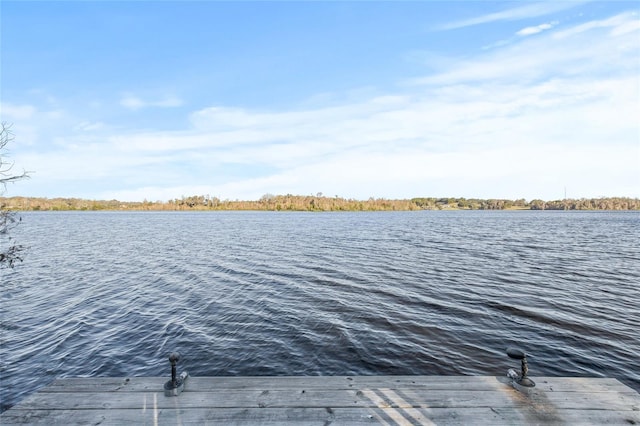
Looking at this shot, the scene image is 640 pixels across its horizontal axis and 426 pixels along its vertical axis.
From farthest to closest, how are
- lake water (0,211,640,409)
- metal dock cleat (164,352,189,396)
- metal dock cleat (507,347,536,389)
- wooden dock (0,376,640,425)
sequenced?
1. lake water (0,211,640,409)
2. metal dock cleat (507,347,536,389)
3. metal dock cleat (164,352,189,396)
4. wooden dock (0,376,640,425)

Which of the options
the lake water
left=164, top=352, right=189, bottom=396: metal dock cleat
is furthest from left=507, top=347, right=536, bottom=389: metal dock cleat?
left=164, top=352, right=189, bottom=396: metal dock cleat

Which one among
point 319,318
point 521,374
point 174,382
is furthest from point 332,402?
point 319,318

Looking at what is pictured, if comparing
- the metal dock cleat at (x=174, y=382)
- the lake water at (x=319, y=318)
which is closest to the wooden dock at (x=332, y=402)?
the metal dock cleat at (x=174, y=382)

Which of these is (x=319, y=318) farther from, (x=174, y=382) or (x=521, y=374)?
(x=521, y=374)

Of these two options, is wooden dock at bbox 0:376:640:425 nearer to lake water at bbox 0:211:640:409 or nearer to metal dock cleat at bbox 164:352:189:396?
metal dock cleat at bbox 164:352:189:396

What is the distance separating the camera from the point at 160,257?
2689cm

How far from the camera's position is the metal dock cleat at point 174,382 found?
5.10 meters

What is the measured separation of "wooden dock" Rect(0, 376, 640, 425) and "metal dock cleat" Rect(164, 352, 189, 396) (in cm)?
11

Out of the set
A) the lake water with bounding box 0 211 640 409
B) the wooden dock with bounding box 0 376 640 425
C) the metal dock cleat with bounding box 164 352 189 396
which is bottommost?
the lake water with bounding box 0 211 640 409

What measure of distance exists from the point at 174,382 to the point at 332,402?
2721mm

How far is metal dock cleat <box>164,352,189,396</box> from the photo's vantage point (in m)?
5.10

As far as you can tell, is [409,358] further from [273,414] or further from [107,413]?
[107,413]

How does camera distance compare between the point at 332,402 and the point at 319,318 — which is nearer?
the point at 332,402

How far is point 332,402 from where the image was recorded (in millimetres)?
4895
